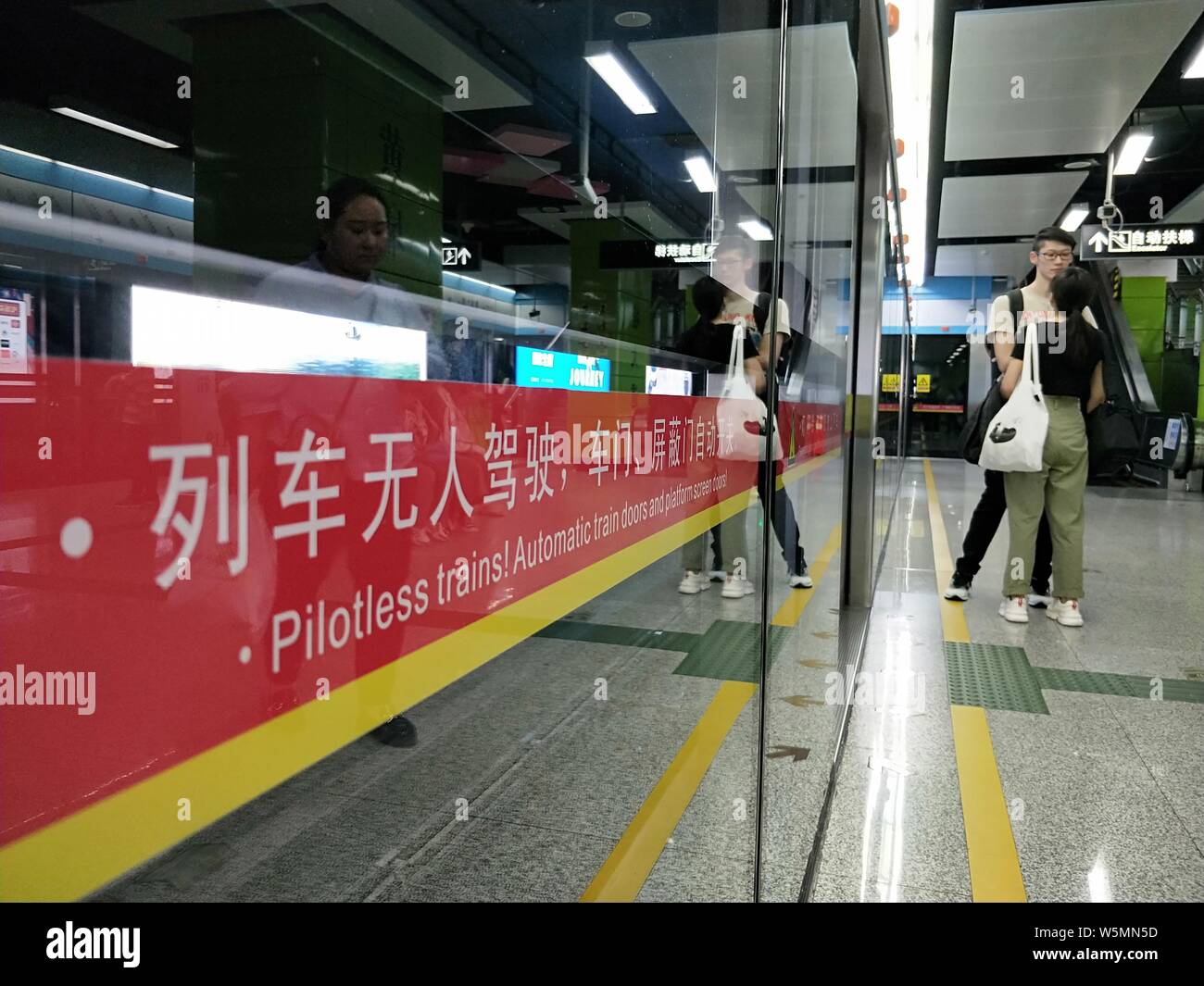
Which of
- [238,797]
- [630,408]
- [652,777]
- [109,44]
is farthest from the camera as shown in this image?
[652,777]

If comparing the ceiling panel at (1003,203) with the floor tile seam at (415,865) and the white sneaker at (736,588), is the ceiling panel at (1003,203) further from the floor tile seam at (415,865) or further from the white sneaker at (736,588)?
the floor tile seam at (415,865)

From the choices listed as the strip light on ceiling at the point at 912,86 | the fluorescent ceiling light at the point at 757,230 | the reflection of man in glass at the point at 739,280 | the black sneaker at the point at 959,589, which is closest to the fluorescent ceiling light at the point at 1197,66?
the strip light on ceiling at the point at 912,86

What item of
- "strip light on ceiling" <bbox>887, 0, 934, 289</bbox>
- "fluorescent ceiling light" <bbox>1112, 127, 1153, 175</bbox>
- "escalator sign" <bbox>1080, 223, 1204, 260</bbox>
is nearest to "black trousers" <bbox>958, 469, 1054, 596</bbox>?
"strip light on ceiling" <bbox>887, 0, 934, 289</bbox>

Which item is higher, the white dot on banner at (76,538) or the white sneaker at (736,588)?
the white dot on banner at (76,538)

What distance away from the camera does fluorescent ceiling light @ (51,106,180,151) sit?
39 centimetres

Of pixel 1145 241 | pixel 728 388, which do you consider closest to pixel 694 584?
pixel 728 388

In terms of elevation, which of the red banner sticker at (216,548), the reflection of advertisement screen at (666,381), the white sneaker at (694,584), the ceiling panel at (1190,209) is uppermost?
the ceiling panel at (1190,209)

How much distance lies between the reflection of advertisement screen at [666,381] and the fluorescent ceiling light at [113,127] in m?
0.73

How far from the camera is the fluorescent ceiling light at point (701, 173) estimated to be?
4.09ft

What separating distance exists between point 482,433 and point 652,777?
0.75 meters

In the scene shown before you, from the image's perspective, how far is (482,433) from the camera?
0.75m

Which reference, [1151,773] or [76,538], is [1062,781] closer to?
[1151,773]
